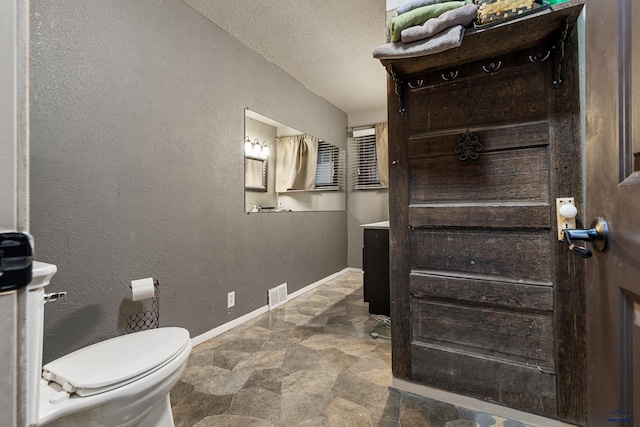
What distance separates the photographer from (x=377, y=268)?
8.77ft

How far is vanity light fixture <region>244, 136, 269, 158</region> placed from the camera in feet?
8.69

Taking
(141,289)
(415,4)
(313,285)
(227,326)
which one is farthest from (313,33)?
(313,285)

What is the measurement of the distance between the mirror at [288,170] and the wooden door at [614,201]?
2.41m

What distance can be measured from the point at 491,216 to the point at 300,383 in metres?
1.44

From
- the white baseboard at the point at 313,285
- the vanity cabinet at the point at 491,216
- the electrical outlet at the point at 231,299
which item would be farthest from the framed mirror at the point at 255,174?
the vanity cabinet at the point at 491,216

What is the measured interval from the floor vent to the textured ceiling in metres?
2.44

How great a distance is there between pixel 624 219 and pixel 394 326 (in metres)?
1.27

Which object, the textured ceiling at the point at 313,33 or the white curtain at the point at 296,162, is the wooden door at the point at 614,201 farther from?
the white curtain at the point at 296,162

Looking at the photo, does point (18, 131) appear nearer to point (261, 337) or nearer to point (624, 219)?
point (624, 219)

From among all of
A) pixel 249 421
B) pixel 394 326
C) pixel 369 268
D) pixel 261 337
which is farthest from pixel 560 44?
pixel 261 337

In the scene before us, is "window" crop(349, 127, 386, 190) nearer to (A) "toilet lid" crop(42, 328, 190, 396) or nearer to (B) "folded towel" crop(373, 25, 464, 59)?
(B) "folded towel" crop(373, 25, 464, 59)

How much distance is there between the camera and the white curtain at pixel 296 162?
3189 mm

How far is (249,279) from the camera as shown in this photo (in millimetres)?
2645

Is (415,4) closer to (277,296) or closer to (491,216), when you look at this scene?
(491,216)
